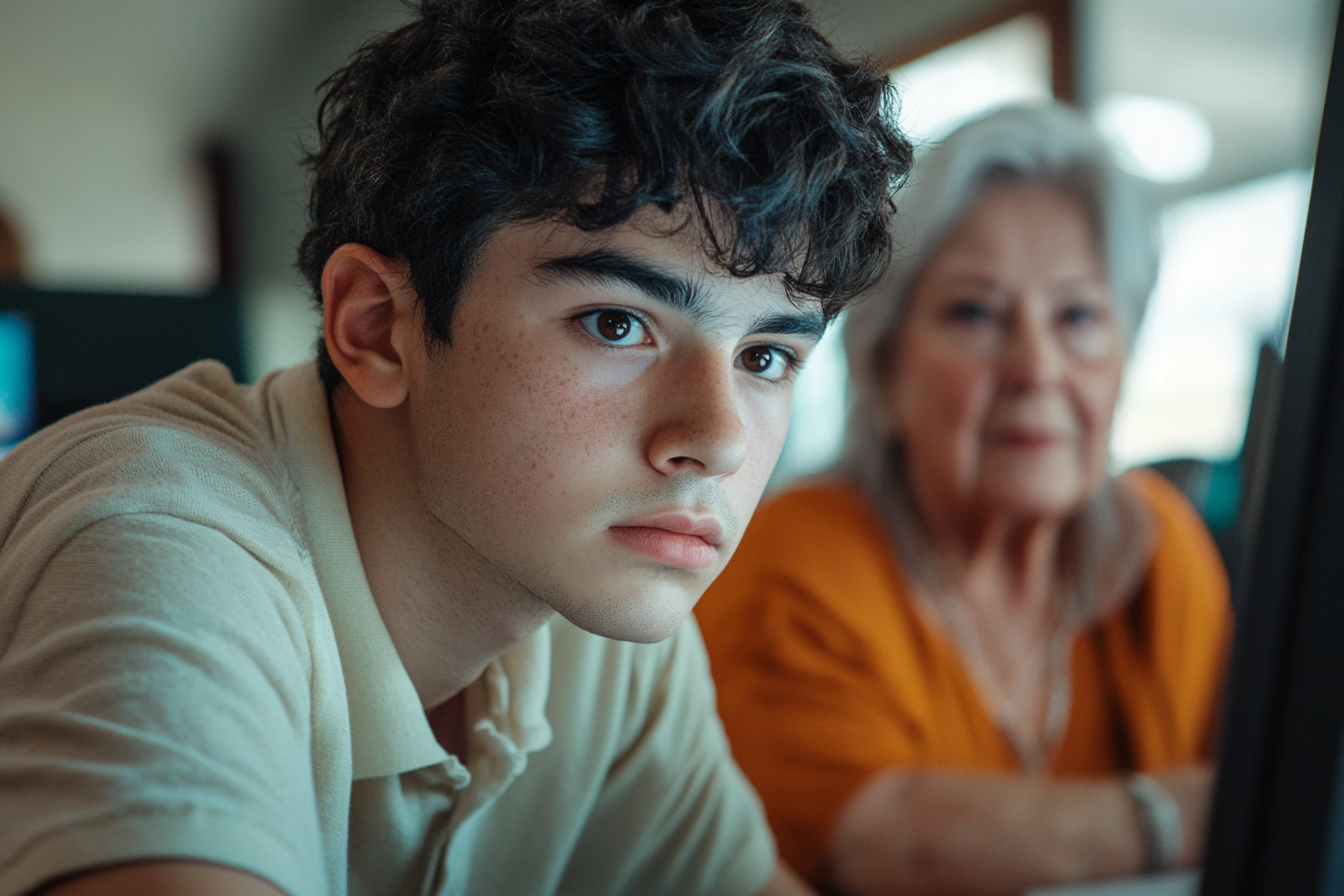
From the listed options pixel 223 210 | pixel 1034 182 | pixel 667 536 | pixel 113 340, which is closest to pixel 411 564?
pixel 667 536

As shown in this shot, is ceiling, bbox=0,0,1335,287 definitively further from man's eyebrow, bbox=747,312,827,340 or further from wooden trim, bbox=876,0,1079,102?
man's eyebrow, bbox=747,312,827,340

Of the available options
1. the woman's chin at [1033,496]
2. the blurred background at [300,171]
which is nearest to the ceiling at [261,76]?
the blurred background at [300,171]

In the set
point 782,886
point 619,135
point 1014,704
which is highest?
point 619,135

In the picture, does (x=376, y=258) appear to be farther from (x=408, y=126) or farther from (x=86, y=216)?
(x=86, y=216)

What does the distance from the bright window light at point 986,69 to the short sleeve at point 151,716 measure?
5.40ft

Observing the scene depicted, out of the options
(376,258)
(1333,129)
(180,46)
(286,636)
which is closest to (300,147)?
(376,258)

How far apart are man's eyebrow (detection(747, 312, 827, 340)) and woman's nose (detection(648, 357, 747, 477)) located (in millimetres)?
26

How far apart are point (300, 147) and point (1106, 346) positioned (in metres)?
0.76

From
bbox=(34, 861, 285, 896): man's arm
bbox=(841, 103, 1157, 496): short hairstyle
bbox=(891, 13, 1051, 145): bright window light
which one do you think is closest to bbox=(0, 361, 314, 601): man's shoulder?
bbox=(34, 861, 285, 896): man's arm

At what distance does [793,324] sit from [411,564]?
0.21 metres

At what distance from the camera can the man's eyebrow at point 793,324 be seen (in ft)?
1.37

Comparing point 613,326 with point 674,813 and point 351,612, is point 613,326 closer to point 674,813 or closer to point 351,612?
point 351,612

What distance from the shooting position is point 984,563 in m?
1.04

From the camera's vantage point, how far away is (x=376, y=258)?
17.3 inches
